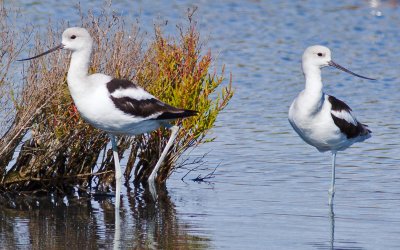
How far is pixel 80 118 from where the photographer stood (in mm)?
9758

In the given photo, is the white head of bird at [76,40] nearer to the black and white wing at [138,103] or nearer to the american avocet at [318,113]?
the black and white wing at [138,103]

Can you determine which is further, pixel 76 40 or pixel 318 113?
pixel 318 113

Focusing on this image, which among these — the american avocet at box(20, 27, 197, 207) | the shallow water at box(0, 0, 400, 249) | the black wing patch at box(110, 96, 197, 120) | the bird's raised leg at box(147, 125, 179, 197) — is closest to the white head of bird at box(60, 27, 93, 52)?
the american avocet at box(20, 27, 197, 207)

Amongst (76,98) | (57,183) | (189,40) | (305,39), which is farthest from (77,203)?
(305,39)

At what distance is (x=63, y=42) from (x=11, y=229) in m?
1.83

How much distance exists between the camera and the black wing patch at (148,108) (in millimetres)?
9094

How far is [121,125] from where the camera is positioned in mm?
9203

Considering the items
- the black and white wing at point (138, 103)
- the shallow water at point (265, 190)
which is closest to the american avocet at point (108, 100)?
the black and white wing at point (138, 103)

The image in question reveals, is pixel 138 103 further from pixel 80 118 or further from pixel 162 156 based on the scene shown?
pixel 162 156

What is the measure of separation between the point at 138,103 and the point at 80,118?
0.80 meters

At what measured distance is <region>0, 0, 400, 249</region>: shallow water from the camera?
833 centimetres

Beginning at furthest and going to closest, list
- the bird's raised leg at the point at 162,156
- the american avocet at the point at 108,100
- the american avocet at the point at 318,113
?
the american avocet at the point at 318,113
the bird's raised leg at the point at 162,156
the american avocet at the point at 108,100

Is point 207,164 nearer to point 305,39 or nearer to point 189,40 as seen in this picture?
point 189,40

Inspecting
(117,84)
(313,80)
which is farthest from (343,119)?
(117,84)
